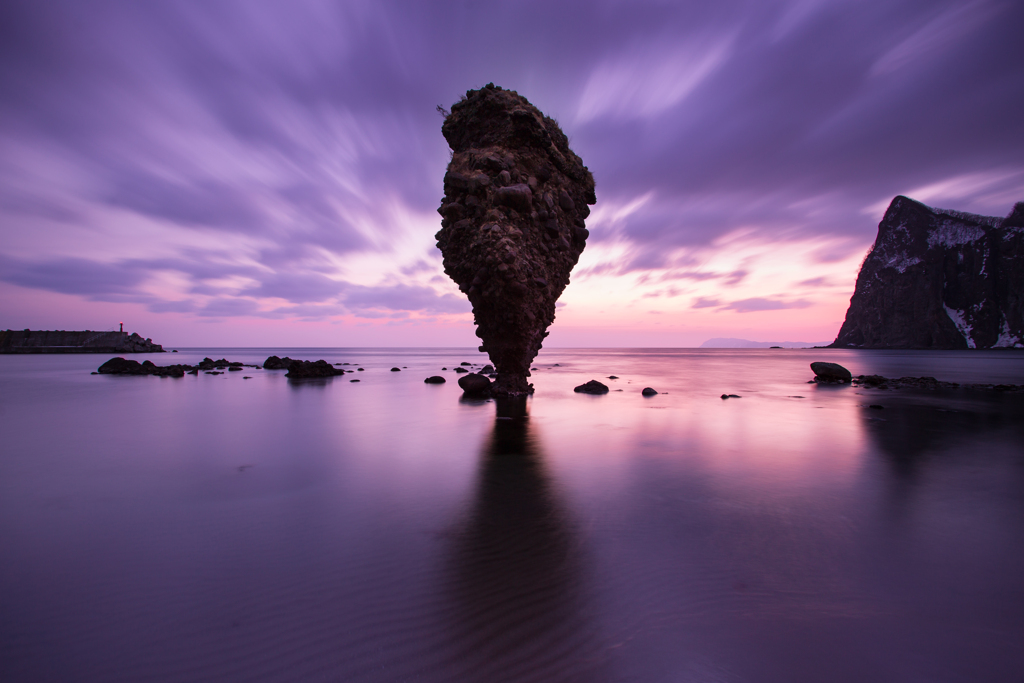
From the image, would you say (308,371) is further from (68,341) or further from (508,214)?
(68,341)

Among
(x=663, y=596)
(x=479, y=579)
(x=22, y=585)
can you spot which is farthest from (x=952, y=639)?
(x=22, y=585)

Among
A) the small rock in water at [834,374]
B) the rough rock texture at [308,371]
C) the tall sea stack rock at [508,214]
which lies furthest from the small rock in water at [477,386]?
the small rock in water at [834,374]

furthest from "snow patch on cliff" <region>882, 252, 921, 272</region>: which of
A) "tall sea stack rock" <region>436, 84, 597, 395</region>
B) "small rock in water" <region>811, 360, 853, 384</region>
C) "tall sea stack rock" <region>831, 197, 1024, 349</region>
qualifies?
"tall sea stack rock" <region>436, 84, 597, 395</region>

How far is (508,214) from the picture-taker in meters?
15.9

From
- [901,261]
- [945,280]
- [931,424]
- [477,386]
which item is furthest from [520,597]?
[945,280]

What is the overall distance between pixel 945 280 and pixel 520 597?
17101cm

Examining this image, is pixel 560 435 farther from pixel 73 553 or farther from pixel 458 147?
pixel 458 147

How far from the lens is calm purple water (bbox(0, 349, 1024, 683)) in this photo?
9.67ft

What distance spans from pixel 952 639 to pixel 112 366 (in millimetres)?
51242

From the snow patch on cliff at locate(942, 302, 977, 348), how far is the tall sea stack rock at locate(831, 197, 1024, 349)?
196 mm

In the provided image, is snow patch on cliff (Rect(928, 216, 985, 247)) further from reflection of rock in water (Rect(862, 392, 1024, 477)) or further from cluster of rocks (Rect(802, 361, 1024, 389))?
reflection of rock in water (Rect(862, 392, 1024, 477))

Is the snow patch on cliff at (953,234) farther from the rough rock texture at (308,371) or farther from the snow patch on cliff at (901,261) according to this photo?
the rough rock texture at (308,371)

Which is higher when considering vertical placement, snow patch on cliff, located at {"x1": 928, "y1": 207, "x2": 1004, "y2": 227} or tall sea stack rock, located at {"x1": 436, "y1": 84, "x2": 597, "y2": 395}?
snow patch on cliff, located at {"x1": 928, "y1": 207, "x2": 1004, "y2": 227}

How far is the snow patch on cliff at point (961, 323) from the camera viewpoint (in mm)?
114250
